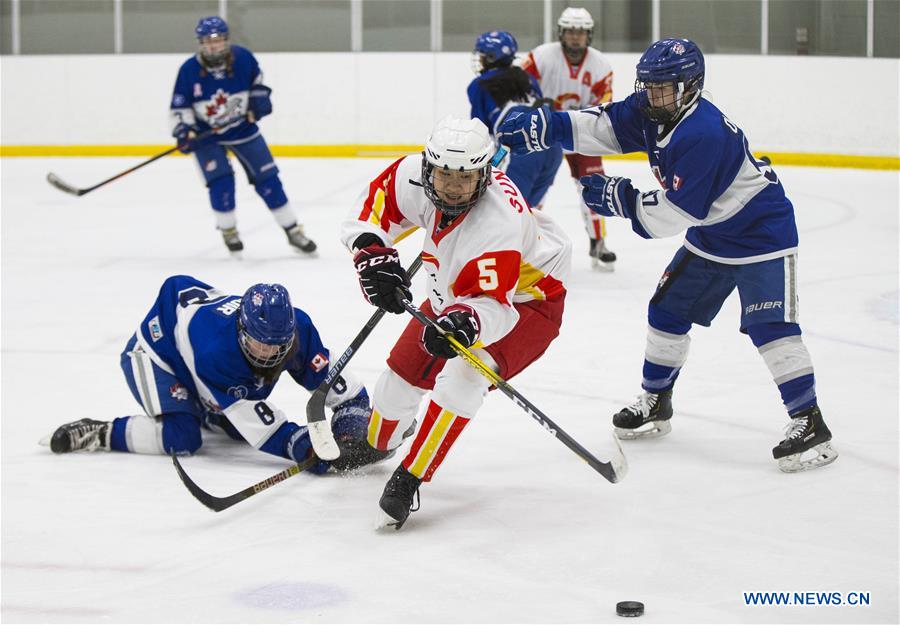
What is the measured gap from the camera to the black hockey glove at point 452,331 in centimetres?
257

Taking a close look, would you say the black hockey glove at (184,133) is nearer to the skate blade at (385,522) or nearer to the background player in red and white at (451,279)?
the background player in red and white at (451,279)

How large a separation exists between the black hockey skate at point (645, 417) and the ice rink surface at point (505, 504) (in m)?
0.05

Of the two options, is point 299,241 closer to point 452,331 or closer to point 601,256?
point 601,256

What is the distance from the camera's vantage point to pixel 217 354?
9.84ft

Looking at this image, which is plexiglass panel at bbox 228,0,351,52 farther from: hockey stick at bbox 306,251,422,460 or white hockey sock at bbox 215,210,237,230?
hockey stick at bbox 306,251,422,460

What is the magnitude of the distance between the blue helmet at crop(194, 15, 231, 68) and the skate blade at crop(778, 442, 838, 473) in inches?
151

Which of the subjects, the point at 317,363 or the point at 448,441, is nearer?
the point at 448,441

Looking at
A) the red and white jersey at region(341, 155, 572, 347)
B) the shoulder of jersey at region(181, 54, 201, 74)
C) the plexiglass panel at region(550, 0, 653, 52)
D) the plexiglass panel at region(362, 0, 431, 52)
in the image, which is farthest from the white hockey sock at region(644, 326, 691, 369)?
the plexiglass panel at region(362, 0, 431, 52)

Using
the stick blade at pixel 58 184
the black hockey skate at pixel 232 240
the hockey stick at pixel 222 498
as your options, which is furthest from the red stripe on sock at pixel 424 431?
the stick blade at pixel 58 184

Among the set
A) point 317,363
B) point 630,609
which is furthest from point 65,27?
point 630,609

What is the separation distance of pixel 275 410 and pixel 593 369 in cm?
147

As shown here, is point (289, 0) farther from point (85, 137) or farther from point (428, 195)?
point (428, 195)

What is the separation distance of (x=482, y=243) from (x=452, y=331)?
A: 23 cm

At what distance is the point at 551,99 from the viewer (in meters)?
5.87
